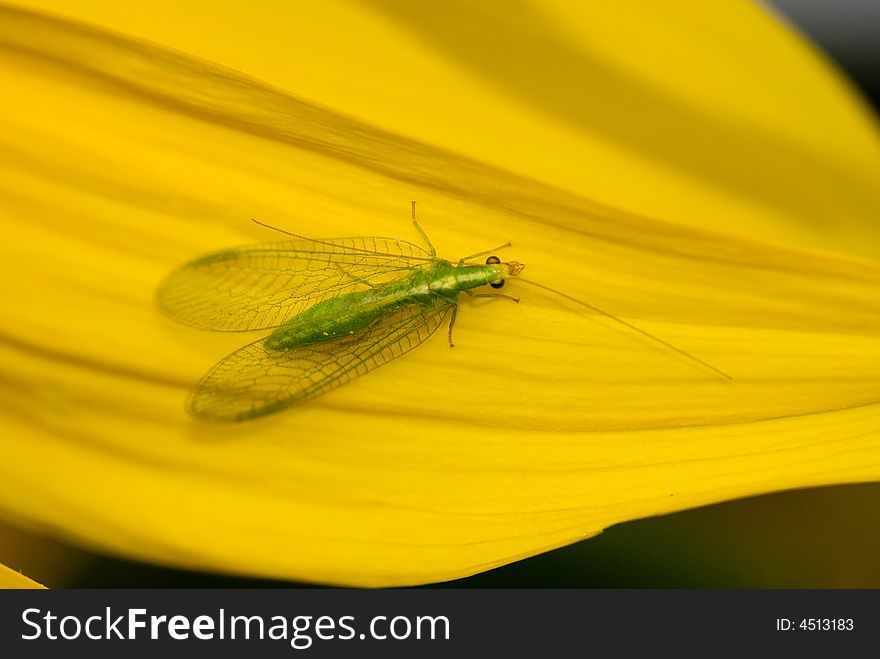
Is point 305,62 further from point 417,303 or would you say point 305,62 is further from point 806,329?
point 806,329

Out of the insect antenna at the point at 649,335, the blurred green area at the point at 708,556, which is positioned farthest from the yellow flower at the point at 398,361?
the blurred green area at the point at 708,556

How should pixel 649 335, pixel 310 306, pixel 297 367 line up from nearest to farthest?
1. pixel 649 335
2. pixel 297 367
3. pixel 310 306

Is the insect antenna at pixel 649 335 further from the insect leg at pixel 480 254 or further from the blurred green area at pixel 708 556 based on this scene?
the blurred green area at pixel 708 556

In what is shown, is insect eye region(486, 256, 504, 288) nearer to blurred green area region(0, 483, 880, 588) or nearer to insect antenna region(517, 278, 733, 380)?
insect antenna region(517, 278, 733, 380)

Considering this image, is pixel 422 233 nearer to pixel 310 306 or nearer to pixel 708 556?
pixel 310 306

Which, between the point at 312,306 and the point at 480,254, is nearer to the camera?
the point at 480,254

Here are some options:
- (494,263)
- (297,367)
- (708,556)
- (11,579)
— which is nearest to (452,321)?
(494,263)

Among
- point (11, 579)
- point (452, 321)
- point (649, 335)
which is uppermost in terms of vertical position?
point (452, 321)

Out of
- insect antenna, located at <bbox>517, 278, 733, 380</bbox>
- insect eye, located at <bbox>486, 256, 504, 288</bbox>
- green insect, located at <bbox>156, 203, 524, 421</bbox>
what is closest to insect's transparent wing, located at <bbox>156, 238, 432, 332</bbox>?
green insect, located at <bbox>156, 203, 524, 421</bbox>
